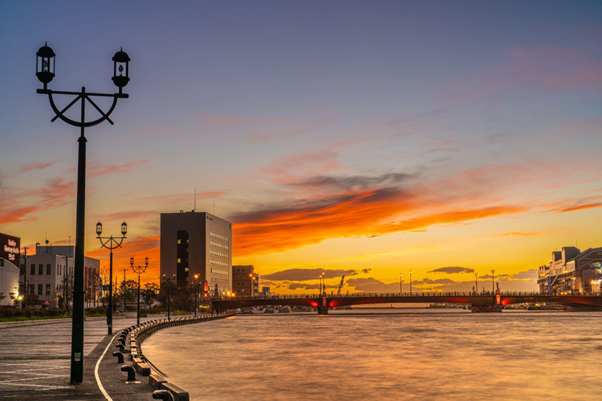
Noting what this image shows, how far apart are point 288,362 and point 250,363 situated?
261cm

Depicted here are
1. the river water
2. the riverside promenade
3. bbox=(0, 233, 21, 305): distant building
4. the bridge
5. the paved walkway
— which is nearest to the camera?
the riverside promenade

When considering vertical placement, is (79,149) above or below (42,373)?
above

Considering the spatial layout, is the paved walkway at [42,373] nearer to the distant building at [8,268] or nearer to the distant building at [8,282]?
the distant building at [8,282]

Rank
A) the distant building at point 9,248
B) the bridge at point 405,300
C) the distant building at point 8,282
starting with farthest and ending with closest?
the bridge at point 405,300 → the distant building at point 9,248 → the distant building at point 8,282

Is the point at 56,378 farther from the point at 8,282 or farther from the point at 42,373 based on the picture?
the point at 8,282

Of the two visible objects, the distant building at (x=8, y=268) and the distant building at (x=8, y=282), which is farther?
the distant building at (x=8, y=268)

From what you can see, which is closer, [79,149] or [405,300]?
[79,149]

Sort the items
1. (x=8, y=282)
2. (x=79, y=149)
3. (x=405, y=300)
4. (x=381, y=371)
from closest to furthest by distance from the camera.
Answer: (x=79, y=149), (x=381, y=371), (x=8, y=282), (x=405, y=300)

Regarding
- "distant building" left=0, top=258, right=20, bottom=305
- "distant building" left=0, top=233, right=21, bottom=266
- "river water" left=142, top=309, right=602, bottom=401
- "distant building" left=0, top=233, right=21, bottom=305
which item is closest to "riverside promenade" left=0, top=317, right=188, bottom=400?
"river water" left=142, top=309, right=602, bottom=401

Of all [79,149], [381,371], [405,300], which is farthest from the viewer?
[405,300]

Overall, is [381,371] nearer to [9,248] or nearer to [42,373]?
[42,373]

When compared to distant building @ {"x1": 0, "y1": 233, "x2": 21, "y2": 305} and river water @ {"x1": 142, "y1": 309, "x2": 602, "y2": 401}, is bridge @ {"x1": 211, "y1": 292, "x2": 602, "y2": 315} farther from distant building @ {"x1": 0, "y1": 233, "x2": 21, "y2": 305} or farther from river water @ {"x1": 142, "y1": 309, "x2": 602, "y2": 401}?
river water @ {"x1": 142, "y1": 309, "x2": 602, "y2": 401}

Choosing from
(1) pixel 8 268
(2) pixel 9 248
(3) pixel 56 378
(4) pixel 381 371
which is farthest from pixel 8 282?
(3) pixel 56 378

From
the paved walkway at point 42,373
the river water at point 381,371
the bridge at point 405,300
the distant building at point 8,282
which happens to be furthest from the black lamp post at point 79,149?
the bridge at point 405,300
